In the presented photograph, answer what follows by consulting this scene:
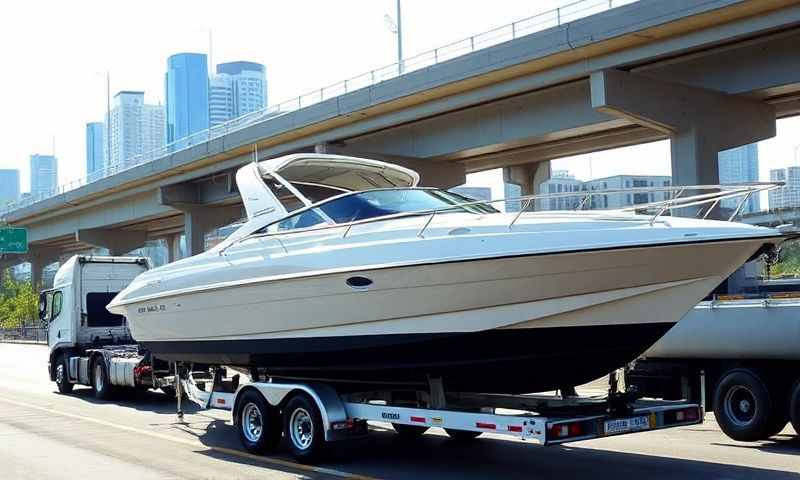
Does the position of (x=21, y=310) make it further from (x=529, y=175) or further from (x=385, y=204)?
(x=385, y=204)

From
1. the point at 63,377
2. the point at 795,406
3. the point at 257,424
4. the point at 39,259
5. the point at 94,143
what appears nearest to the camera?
the point at 795,406

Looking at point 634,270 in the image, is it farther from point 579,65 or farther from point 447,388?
point 579,65

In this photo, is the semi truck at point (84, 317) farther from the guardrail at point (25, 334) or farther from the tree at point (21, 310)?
the tree at point (21, 310)

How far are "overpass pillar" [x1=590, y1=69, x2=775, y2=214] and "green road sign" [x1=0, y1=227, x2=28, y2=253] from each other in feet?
142

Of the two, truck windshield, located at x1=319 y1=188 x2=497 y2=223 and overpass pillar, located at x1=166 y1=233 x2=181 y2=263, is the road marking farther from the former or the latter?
overpass pillar, located at x1=166 y1=233 x2=181 y2=263

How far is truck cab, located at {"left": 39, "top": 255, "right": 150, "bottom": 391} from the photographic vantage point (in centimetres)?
1945

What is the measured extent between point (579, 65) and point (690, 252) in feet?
55.4

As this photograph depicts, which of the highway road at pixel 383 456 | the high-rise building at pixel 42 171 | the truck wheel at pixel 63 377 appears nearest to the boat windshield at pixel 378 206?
the highway road at pixel 383 456

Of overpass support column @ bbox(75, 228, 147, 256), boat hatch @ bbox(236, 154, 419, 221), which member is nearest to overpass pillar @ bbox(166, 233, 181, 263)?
overpass support column @ bbox(75, 228, 147, 256)

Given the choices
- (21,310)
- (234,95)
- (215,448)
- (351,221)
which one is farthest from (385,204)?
(234,95)

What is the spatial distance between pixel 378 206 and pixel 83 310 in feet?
38.7

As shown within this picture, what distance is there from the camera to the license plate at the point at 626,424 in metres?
8.24

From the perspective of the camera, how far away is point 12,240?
56.0 meters

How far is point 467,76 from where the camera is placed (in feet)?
85.0
